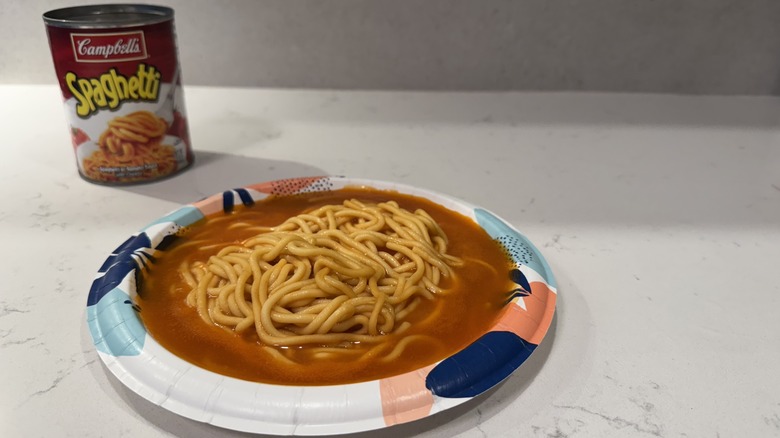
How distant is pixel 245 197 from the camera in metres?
1.46

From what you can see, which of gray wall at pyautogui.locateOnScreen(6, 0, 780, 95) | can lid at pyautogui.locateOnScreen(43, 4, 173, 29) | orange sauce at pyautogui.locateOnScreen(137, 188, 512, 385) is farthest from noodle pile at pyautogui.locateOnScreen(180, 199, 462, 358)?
gray wall at pyautogui.locateOnScreen(6, 0, 780, 95)

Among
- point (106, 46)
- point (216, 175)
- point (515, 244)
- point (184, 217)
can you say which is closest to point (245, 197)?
point (184, 217)

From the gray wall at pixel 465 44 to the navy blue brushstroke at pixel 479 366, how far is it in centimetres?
171

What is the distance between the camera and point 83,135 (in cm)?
157

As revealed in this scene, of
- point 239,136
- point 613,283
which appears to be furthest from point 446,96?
point 613,283

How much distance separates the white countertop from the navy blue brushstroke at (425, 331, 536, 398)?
0.07m

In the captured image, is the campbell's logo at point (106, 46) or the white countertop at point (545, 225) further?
the campbell's logo at point (106, 46)

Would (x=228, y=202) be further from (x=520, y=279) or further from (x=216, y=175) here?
(x=520, y=279)

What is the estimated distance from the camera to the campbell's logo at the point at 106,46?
4.74ft

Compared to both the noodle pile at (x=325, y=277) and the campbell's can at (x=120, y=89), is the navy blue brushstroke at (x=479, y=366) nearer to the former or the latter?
the noodle pile at (x=325, y=277)

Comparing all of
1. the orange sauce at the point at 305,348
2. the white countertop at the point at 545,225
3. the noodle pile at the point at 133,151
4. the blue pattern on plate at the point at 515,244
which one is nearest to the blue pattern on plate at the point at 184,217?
the orange sauce at the point at 305,348

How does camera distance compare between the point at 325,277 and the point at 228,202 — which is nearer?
the point at 325,277

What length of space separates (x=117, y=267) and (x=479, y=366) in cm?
68

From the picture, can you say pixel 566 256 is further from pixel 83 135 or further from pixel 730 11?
pixel 730 11
